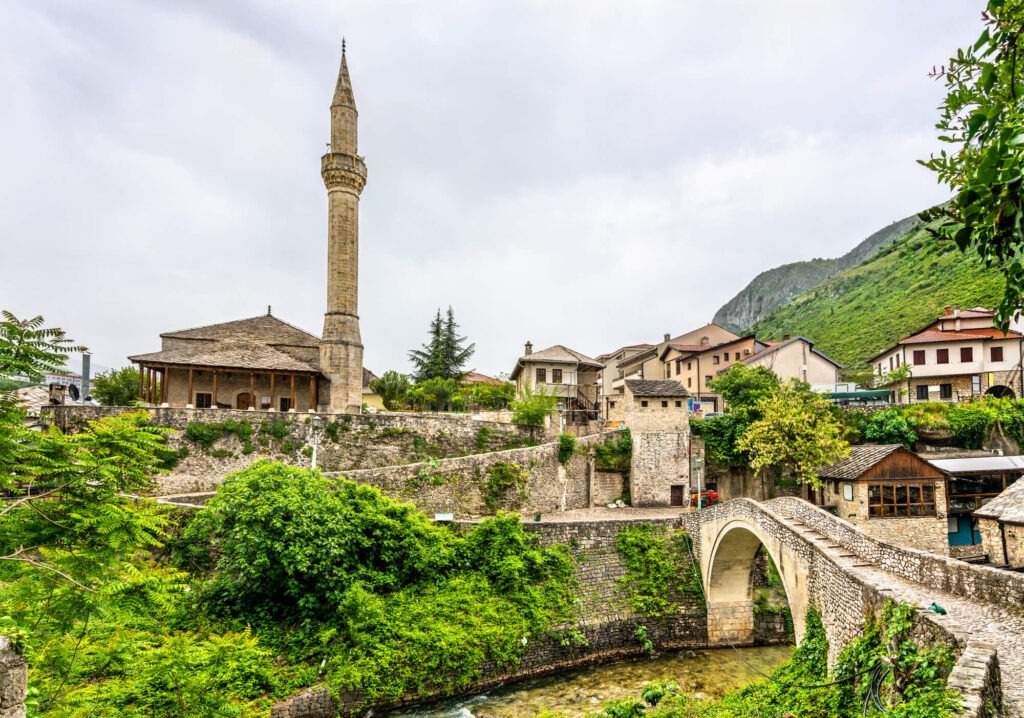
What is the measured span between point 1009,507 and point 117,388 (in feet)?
142

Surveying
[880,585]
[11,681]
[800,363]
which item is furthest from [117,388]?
[800,363]

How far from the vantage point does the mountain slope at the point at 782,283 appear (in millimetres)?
141200

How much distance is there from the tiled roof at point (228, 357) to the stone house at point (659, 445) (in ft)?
55.3

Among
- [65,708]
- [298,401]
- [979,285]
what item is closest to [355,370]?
[298,401]

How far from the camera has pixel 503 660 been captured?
637 inches

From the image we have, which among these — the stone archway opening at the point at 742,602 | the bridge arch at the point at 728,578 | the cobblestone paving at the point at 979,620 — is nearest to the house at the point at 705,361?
the stone archway opening at the point at 742,602

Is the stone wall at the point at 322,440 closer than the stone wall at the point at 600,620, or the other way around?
the stone wall at the point at 600,620

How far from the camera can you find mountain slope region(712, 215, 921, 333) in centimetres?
14120

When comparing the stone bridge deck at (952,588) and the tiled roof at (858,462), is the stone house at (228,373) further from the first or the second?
the tiled roof at (858,462)

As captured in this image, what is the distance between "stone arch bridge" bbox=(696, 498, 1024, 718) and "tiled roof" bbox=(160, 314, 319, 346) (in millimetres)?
24520

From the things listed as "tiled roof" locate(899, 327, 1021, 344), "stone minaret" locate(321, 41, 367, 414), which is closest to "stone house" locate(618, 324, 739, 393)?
"tiled roof" locate(899, 327, 1021, 344)

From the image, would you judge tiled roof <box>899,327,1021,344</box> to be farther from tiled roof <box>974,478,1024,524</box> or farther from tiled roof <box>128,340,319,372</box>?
tiled roof <box>128,340,319,372</box>

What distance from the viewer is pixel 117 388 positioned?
33.1 meters

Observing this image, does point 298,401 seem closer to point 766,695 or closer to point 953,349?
point 766,695
